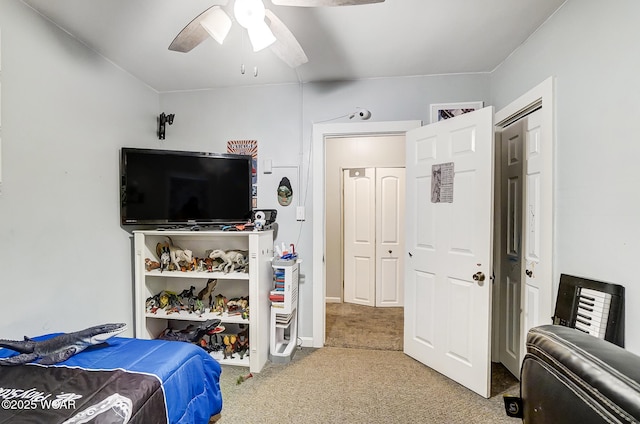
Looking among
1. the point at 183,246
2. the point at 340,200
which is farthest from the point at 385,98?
the point at 183,246

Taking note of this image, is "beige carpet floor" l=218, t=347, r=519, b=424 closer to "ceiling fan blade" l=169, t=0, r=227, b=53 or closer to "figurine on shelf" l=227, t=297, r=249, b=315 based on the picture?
"figurine on shelf" l=227, t=297, r=249, b=315

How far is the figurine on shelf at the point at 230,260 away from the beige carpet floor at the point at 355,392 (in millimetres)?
821

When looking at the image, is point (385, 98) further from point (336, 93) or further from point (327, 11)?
point (327, 11)

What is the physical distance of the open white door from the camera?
6.05ft

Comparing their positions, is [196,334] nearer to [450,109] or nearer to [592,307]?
[592,307]

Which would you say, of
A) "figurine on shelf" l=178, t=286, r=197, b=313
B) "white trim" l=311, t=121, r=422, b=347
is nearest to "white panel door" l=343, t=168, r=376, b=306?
"white trim" l=311, t=121, r=422, b=347

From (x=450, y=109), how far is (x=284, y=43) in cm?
163

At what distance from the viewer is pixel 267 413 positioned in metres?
1.69

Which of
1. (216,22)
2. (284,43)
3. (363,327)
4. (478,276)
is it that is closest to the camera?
(216,22)

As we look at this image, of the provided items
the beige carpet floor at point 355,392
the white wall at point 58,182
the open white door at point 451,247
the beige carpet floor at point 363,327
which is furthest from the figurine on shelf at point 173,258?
the open white door at point 451,247

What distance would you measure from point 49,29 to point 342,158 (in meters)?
3.08

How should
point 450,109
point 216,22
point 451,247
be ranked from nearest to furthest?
point 216,22 < point 451,247 < point 450,109

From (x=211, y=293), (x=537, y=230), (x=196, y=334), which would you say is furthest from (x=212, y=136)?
(x=537, y=230)

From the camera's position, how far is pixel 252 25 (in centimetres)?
131
